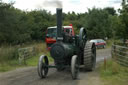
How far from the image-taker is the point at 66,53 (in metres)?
8.76

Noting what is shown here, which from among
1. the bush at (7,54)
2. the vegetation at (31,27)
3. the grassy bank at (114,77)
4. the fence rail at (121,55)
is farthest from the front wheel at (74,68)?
the bush at (7,54)

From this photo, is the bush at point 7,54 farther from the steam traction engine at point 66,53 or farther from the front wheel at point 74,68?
the front wheel at point 74,68

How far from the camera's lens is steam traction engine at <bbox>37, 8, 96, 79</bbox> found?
8.65 metres

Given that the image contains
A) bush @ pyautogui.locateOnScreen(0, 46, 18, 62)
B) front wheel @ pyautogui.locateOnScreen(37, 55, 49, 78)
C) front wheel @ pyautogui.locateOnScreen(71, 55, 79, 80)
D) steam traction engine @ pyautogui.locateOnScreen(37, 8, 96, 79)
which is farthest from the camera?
bush @ pyautogui.locateOnScreen(0, 46, 18, 62)

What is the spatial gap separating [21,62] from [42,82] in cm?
634

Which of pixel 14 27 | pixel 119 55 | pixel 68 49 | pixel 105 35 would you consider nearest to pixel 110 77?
pixel 68 49

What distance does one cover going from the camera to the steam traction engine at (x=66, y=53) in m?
8.65

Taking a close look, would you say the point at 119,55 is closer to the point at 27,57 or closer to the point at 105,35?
the point at 27,57

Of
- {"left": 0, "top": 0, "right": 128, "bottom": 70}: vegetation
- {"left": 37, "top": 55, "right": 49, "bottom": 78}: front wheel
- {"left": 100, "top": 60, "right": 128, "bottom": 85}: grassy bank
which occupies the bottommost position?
{"left": 100, "top": 60, "right": 128, "bottom": 85}: grassy bank

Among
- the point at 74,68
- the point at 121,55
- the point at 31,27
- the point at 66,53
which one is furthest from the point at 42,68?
the point at 31,27

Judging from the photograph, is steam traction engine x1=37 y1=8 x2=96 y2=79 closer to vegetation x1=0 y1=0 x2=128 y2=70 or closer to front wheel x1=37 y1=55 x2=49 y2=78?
front wheel x1=37 y1=55 x2=49 y2=78

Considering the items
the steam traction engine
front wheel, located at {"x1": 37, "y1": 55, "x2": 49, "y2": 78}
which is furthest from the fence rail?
front wheel, located at {"x1": 37, "y1": 55, "x2": 49, "y2": 78}

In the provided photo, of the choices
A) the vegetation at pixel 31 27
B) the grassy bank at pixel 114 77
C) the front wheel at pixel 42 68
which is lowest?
the grassy bank at pixel 114 77

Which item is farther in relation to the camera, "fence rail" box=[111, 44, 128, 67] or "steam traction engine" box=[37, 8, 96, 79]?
"fence rail" box=[111, 44, 128, 67]
